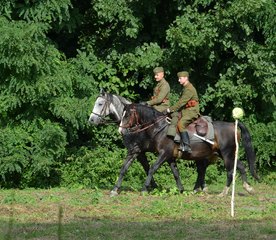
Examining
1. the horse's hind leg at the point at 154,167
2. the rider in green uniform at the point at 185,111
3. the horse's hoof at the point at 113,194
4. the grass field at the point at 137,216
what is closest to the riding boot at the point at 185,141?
the rider in green uniform at the point at 185,111

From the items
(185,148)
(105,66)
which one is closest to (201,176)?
(185,148)

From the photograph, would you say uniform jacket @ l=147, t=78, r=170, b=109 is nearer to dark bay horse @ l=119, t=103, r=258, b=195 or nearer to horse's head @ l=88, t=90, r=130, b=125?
dark bay horse @ l=119, t=103, r=258, b=195

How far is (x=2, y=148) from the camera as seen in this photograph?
69.1 ft

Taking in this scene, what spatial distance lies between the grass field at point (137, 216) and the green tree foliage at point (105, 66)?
4.45 metres

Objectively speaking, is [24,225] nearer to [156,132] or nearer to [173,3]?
[156,132]

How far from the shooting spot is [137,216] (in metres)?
13.6

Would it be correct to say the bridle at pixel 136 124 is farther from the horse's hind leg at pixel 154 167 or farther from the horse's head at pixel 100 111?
the horse's hind leg at pixel 154 167

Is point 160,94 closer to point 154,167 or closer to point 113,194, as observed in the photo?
point 154,167

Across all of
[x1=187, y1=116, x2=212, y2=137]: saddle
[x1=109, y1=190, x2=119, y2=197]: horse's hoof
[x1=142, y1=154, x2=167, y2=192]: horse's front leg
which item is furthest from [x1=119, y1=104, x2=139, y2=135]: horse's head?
[x1=109, y1=190, x2=119, y2=197]: horse's hoof

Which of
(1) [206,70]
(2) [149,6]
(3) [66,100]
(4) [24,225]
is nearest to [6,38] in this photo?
(3) [66,100]

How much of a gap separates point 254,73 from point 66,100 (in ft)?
18.2

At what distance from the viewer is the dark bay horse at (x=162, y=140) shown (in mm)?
17203

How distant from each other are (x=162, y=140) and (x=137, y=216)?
388 centimetres

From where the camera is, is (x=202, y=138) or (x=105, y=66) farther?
(x=105, y=66)
